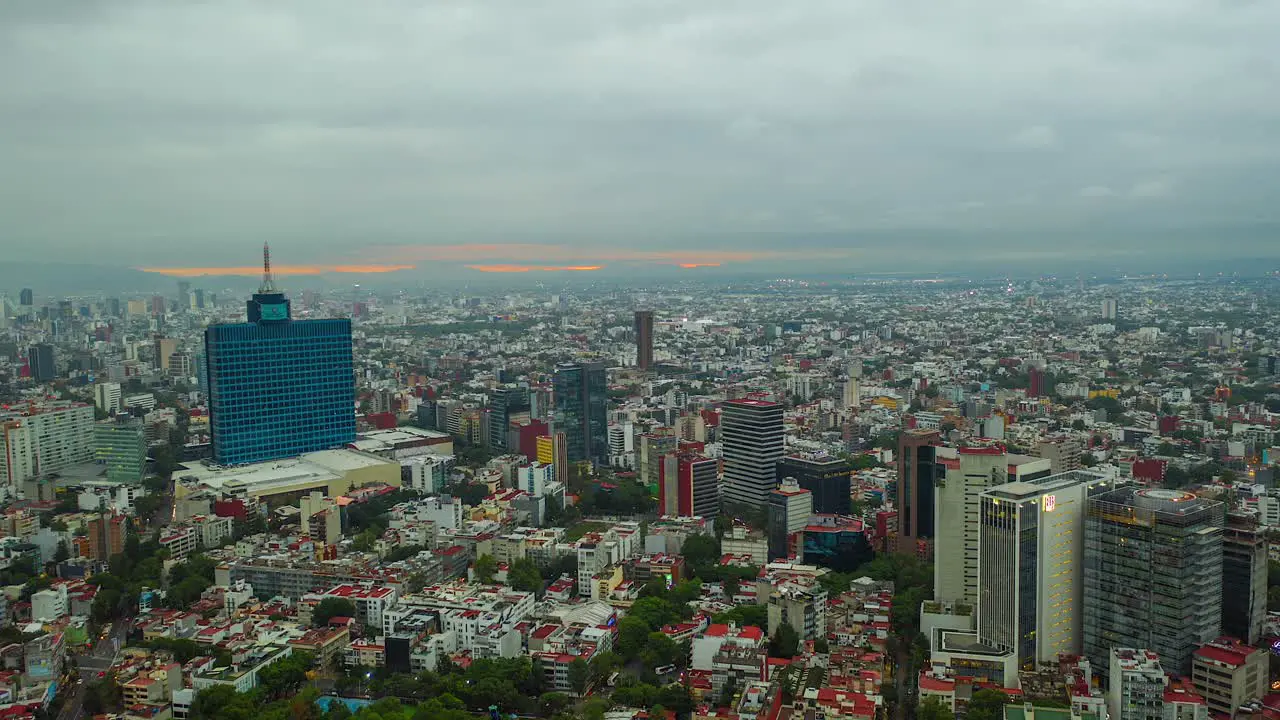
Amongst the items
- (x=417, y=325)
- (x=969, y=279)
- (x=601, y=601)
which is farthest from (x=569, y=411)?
(x=969, y=279)

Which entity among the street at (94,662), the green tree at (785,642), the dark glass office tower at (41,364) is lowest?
the street at (94,662)

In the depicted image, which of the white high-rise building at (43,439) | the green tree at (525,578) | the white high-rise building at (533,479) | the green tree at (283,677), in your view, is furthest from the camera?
the white high-rise building at (43,439)

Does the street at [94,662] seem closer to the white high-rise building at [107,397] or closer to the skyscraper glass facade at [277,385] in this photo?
the skyscraper glass facade at [277,385]

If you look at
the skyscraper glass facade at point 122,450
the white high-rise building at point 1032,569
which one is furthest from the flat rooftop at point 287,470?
the white high-rise building at point 1032,569

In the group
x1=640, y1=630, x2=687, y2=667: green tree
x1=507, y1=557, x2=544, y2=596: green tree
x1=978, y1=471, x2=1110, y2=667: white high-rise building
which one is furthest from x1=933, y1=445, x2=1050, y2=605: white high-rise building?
x1=507, y1=557, x2=544, y2=596: green tree

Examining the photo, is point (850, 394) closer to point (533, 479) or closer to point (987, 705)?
point (533, 479)

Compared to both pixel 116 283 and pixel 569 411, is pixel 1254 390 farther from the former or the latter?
pixel 116 283
